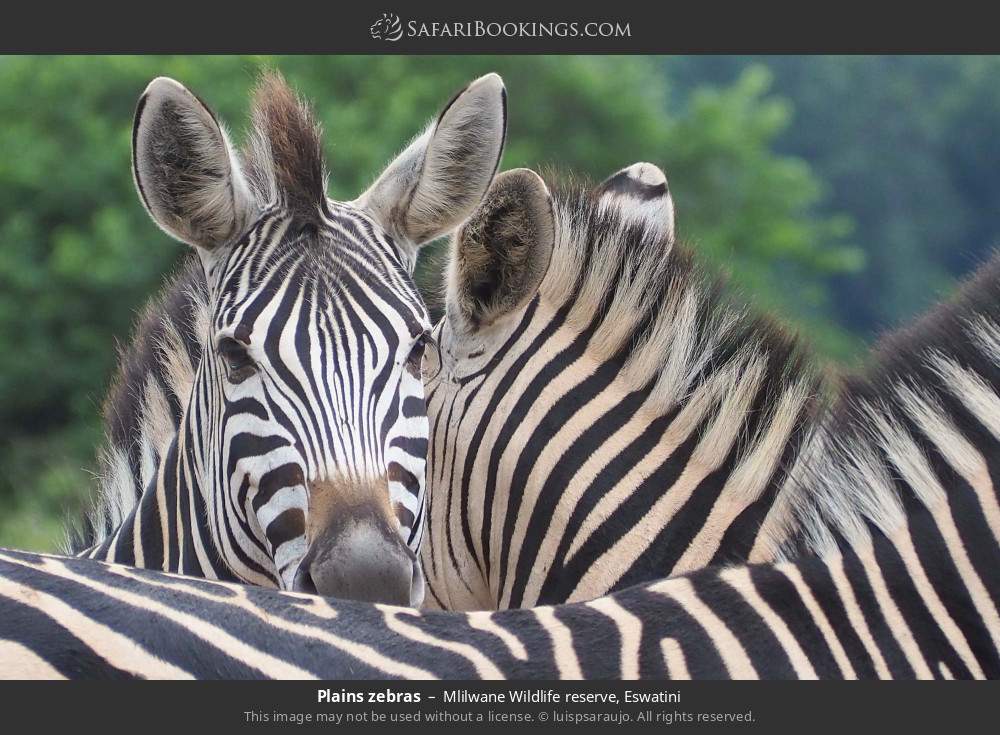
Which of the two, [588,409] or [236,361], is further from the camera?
[588,409]

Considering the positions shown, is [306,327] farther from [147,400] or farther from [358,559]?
[147,400]

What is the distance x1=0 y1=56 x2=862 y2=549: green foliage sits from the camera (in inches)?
606

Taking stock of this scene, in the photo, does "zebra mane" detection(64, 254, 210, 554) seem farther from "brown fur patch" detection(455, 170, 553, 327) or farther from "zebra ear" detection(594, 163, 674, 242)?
"zebra ear" detection(594, 163, 674, 242)

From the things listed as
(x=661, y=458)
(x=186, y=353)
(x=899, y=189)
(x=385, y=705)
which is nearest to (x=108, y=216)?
(x=186, y=353)

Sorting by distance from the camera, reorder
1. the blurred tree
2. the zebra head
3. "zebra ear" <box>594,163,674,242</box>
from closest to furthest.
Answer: the zebra head, "zebra ear" <box>594,163,674,242</box>, the blurred tree

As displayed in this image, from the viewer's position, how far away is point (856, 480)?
3102 mm

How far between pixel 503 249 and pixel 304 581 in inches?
55.6

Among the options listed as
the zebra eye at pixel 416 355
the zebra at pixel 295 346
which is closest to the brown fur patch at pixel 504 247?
the zebra at pixel 295 346

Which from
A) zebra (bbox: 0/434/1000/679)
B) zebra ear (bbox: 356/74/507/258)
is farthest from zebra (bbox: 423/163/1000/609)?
zebra (bbox: 0/434/1000/679)

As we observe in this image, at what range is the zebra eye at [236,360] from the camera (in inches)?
146

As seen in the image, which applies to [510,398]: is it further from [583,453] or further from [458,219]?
[458,219]

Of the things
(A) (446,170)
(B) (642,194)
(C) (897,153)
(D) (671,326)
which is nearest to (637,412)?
(D) (671,326)

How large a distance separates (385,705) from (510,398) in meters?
1.70

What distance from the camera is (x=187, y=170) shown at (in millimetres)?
3945
